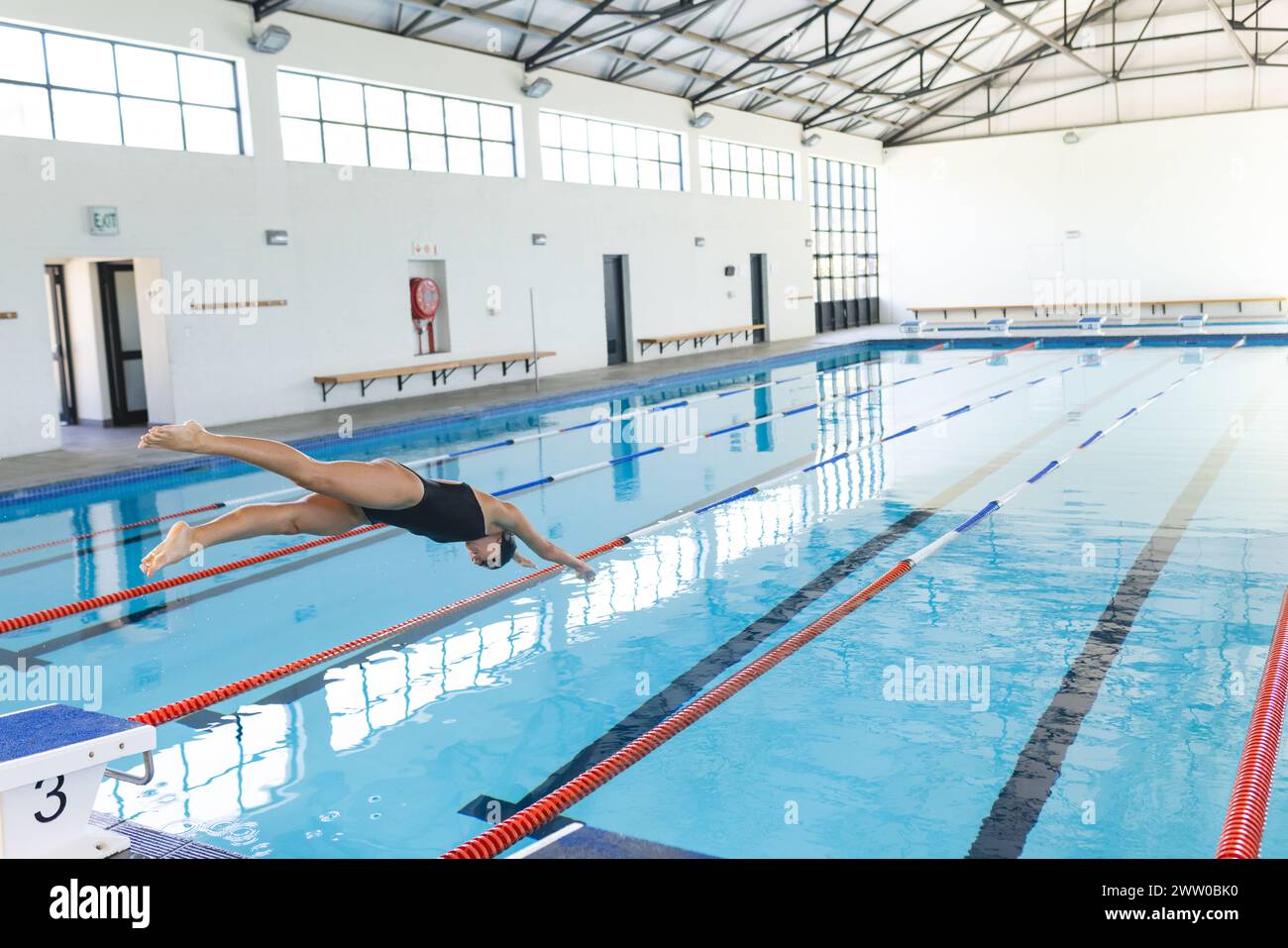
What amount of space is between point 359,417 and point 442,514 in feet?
29.8

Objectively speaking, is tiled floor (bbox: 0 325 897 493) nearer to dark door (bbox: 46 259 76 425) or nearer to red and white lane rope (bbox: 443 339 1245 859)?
dark door (bbox: 46 259 76 425)

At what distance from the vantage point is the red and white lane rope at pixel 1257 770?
3146 millimetres

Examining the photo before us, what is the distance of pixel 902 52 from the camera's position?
858 inches

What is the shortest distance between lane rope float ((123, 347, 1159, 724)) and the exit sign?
7.15 metres

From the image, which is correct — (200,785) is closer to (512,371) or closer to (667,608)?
(667,608)

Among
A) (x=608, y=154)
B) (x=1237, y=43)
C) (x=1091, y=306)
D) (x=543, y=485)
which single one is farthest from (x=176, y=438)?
(x=1091, y=306)

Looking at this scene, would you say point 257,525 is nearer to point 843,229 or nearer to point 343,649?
point 343,649

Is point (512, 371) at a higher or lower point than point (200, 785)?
higher

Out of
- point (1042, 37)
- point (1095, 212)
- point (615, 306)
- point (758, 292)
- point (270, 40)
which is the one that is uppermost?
point (1042, 37)

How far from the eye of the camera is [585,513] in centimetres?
848

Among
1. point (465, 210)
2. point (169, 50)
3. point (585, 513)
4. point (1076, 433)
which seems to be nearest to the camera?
point (585, 513)

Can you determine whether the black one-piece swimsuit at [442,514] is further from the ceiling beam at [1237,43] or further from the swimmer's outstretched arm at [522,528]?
the ceiling beam at [1237,43]

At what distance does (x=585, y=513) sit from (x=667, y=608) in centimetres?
262

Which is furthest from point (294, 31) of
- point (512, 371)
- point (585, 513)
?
point (585, 513)
